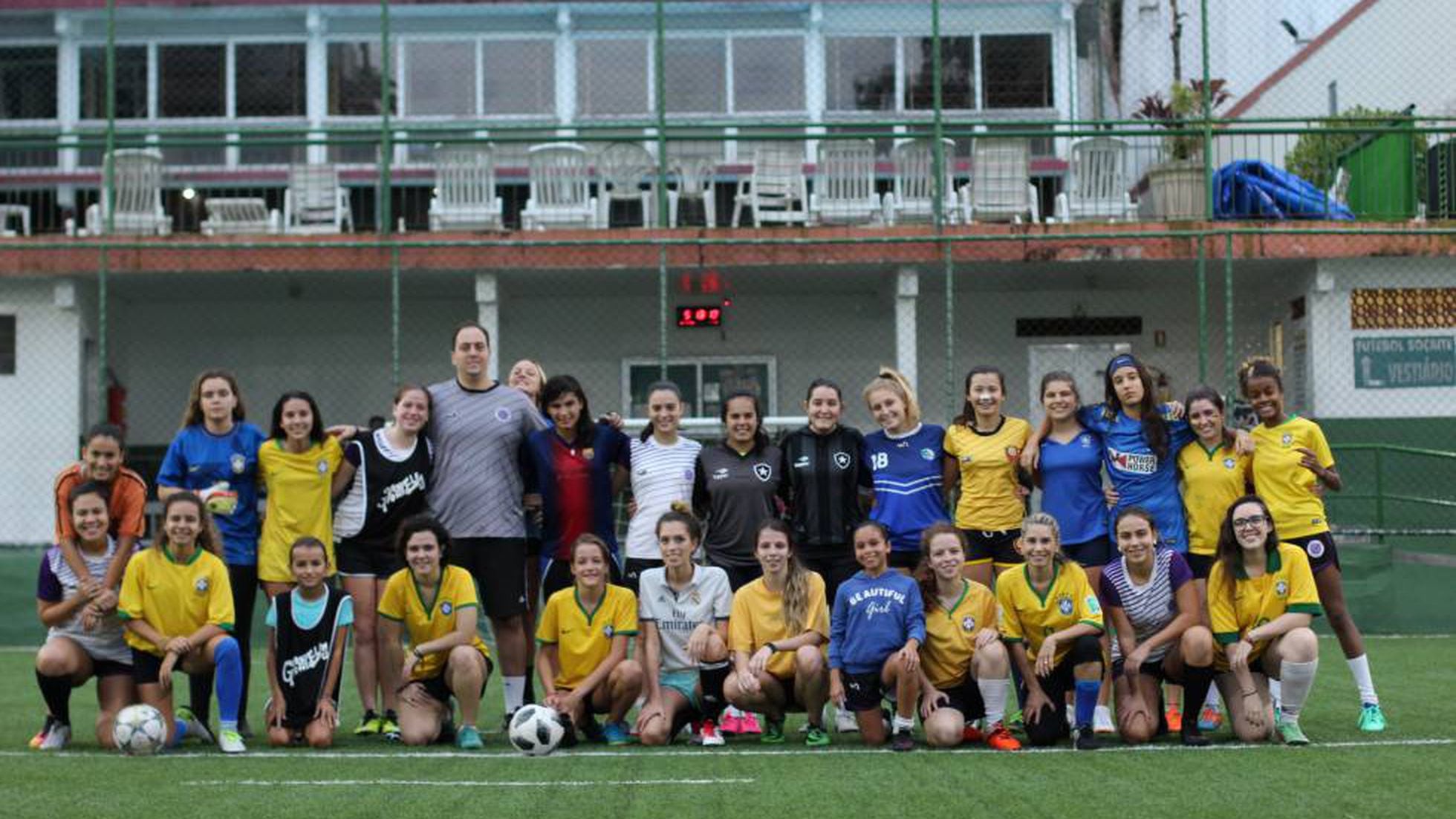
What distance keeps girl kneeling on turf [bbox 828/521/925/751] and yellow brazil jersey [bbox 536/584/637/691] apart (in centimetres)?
92

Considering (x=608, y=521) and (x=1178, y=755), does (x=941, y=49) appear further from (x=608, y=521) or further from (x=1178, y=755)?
(x=1178, y=755)

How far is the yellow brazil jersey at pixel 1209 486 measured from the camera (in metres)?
8.05

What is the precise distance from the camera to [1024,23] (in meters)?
19.9

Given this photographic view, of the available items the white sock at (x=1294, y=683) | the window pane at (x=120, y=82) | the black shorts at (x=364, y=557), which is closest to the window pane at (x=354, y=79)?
the window pane at (x=120, y=82)

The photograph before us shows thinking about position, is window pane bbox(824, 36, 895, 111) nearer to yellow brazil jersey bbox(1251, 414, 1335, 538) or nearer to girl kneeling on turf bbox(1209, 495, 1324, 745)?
yellow brazil jersey bbox(1251, 414, 1335, 538)

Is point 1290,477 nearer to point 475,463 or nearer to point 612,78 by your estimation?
point 475,463

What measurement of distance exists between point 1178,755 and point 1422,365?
10515mm

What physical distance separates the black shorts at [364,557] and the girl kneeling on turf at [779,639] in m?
1.64

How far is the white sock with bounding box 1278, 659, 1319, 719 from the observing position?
7270mm

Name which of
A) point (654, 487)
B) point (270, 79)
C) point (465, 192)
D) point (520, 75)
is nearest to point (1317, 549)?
point (654, 487)

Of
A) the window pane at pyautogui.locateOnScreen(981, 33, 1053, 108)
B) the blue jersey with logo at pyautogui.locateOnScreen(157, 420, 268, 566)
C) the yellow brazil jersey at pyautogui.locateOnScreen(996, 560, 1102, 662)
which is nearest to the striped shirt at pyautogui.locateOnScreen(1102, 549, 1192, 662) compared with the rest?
the yellow brazil jersey at pyautogui.locateOnScreen(996, 560, 1102, 662)

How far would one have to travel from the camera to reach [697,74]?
1986 centimetres

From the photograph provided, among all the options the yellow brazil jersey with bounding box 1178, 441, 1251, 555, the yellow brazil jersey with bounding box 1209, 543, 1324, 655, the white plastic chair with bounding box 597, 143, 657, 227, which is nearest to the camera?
the yellow brazil jersey with bounding box 1209, 543, 1324, 655

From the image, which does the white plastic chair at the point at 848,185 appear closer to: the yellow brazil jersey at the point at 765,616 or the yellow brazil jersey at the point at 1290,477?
the yellow brazil jersey at the point at 1290,477
